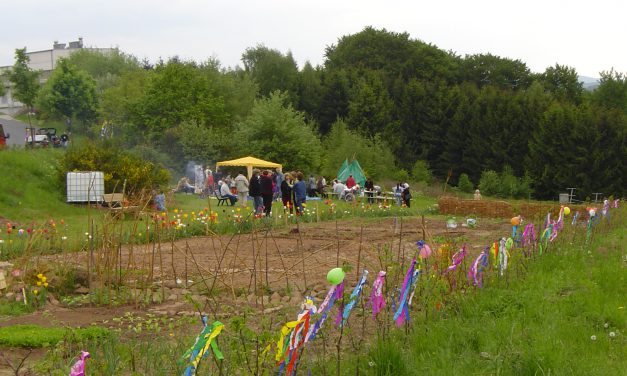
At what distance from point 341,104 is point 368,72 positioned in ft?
11.4

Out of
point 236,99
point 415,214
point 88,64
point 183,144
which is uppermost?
point 88,64

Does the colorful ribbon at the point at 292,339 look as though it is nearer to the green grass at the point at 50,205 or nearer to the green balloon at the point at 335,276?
the green balloon at the point at 335,276

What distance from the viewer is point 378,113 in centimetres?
5662

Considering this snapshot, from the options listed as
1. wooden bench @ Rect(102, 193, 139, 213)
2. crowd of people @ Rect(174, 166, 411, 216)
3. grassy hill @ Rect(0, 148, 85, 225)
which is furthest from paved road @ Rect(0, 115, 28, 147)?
wooden bench @ Rect(102, 193, 139, 213)

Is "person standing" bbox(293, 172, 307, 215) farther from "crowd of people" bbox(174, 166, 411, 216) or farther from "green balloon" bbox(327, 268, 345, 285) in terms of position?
"green balloon" bbox(327, 268, 345, 285)

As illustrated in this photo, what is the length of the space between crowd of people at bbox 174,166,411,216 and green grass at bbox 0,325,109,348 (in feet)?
37.3

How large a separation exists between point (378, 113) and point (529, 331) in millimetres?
50713

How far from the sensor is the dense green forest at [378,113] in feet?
141

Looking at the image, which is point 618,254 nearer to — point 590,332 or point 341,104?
point 590,332

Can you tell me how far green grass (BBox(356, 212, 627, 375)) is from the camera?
558cm

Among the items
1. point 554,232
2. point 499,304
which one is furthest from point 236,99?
point 499,304

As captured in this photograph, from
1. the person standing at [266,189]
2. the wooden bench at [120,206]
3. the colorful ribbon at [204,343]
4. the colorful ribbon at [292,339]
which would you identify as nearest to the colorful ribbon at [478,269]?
the colorful ribbon at [292,339]

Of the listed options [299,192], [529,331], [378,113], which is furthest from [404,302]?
[378,113]

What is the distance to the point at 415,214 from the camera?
23625 mm
